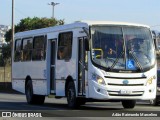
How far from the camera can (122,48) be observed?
1917cm

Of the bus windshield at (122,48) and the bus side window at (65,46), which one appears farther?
the bus side window at (65,46)

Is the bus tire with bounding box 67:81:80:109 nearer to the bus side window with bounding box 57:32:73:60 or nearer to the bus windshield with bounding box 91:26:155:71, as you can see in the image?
the bus side window with bounding box 57:32:73:60

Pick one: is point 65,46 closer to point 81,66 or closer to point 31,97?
point 81,66

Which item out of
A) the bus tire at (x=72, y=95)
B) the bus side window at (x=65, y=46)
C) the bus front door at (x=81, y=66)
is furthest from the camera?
the bus side window at (x=65, y=46)

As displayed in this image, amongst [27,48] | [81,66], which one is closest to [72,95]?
[81,66]

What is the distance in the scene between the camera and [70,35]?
68.1 ft

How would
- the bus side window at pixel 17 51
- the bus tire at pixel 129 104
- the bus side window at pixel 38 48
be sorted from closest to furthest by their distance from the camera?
the bus tire at pixel 129 104 → the bus side window at pixel 38 48 → the bus side window at pixel 17 51

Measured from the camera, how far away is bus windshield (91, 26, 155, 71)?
1889cm

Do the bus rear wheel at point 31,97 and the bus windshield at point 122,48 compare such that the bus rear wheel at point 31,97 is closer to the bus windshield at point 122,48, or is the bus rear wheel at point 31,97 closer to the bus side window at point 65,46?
the bus side window at point 65,46

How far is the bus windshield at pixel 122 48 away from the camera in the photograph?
18891mm

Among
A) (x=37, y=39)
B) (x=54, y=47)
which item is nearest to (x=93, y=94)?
(x=54, y=47)

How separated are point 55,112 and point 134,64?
3314 millimetres

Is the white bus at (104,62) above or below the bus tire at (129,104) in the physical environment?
above

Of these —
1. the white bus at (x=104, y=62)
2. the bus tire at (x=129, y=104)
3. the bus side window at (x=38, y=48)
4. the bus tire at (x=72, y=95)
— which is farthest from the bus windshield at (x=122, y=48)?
the bus side window at (x=38, y=48)
